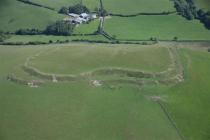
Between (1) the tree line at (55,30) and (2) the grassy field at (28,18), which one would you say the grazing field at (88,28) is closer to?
(2) the grassy field at (28,18)

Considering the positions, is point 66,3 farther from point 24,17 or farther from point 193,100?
point 193,100

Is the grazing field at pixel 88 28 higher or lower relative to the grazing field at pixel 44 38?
higher

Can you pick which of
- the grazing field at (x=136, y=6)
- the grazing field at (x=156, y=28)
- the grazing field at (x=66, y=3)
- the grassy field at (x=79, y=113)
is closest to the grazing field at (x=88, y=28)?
the grazing field at (x=156, y=28)

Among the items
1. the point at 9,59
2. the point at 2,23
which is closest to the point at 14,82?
the point at 9,59


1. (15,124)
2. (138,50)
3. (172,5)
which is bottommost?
(15,124)

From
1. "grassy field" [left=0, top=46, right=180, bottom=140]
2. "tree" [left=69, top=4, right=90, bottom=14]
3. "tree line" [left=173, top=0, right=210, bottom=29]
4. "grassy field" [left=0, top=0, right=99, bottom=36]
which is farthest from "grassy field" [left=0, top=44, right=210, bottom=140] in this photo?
"tree" [left=69, top=4, right=90, bottom=14]

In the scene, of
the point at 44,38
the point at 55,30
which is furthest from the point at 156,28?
the point at 44,38

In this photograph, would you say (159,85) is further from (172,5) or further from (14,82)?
(172,5)
